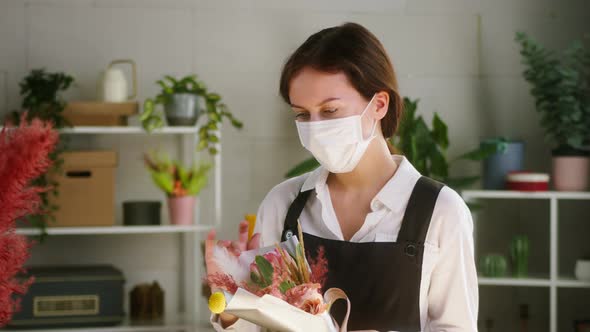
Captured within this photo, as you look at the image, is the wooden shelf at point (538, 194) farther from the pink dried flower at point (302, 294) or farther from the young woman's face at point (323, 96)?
the pink dried flower at point (302, 294)

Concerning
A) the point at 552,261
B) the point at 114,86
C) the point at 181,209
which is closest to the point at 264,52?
the point at 114,86

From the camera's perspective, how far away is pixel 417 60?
459 centimetres

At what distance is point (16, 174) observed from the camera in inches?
38.0

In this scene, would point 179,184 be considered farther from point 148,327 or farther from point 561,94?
point 561,94

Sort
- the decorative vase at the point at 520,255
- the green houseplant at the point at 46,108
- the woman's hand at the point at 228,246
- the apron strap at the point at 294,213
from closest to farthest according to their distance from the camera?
the woman's hand at the point at 228,246 → the apron strap at the point at 294,213 → the green houseplant at the point at 46,108 → the decorative vase at the point at 520,255

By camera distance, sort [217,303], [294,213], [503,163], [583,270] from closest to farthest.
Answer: [217,303] < [294,213] < [583,270] < [503,163]

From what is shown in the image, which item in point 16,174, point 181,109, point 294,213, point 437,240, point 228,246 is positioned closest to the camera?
point 16,174

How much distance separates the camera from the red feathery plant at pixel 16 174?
96cm

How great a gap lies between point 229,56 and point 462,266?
3066 mm

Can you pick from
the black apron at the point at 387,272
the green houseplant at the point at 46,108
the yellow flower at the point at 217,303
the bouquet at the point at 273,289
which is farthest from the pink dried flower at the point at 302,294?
the green houseplant at the point at 46,108

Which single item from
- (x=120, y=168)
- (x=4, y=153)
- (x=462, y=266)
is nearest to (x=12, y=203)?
(x=4, y=153)

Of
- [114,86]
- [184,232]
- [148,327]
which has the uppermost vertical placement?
[114,86]

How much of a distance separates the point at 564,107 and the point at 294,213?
2767mm

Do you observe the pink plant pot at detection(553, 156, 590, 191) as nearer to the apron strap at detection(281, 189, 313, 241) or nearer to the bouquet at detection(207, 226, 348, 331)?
the apron strap at detection(281, 189, 313, 241)
